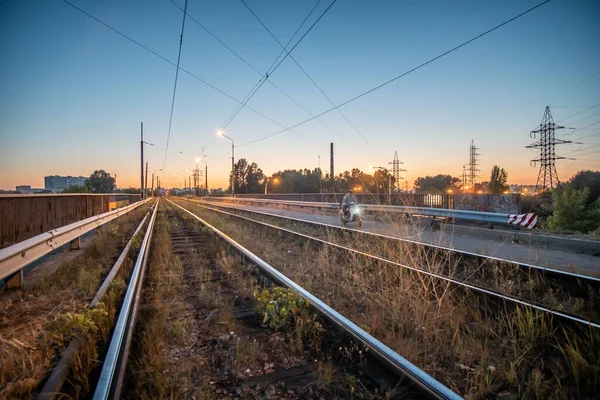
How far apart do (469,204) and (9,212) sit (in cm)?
2583

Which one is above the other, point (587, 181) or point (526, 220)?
point (587, 181)

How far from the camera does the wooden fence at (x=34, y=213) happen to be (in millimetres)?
7441

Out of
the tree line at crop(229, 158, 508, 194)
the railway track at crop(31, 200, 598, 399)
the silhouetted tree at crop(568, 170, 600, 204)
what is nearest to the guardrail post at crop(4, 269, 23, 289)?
the railway track at crop(31, 200, 598, 399)

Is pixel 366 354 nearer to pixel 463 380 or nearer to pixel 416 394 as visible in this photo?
pixel 416 394

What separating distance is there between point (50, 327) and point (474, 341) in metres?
4.85

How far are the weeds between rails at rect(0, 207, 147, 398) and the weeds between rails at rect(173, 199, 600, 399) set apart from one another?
2.95 m

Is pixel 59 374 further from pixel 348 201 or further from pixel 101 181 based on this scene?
pixel 101 181

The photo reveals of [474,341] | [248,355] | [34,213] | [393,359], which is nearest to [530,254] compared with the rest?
[474,341]

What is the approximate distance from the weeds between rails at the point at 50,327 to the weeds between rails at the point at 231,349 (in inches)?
16.9

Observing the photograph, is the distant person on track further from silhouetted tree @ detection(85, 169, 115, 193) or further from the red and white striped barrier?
silhouetted tree @ detection(85, 169, 115, 193)

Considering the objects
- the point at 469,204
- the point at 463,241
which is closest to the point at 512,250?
the point at 463,241

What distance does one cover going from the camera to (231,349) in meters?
3.11

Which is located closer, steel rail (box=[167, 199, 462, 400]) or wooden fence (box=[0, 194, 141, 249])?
steel rail (box=[167, 199, 462, 400])

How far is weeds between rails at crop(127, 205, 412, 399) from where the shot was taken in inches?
97.3
